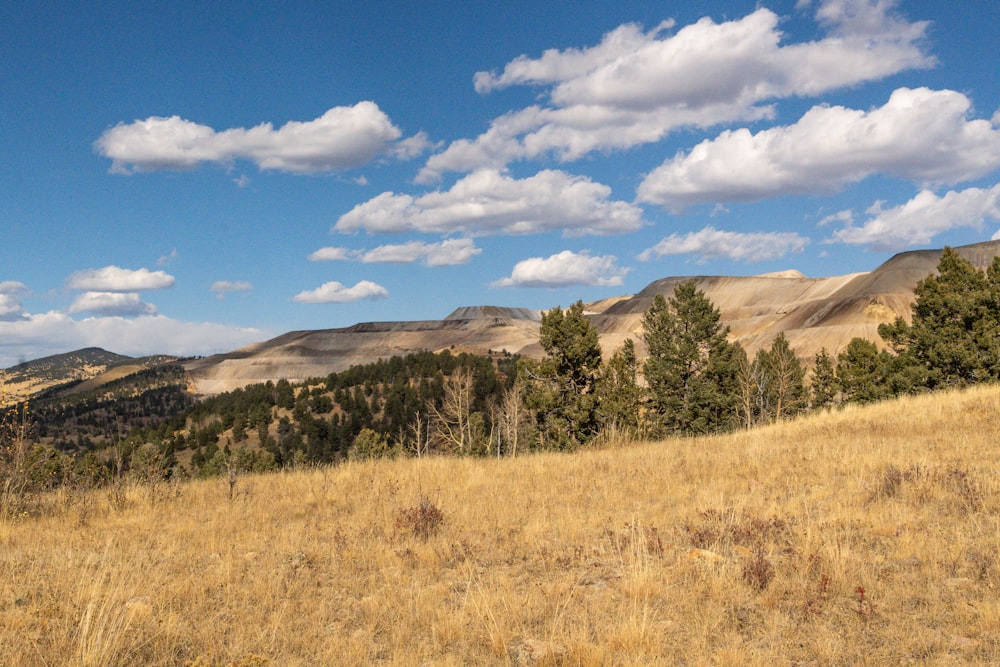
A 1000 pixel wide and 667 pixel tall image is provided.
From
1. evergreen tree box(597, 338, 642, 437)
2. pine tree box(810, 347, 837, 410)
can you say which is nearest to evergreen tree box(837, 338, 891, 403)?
pine tree box(810, 347, 837, 410)

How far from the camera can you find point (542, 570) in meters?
6.47

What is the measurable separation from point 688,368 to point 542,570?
43825 mm

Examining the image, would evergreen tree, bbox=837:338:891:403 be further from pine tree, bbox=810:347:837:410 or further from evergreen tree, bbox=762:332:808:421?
evergreen tree, bbox=762:332:808:421

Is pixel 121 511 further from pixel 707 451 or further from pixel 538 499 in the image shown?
pixel 707 451

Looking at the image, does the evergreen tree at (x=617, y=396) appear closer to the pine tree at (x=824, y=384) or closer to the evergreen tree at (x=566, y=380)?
the evergreen tree at (x=566, y=380)

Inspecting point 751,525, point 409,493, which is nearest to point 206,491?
point 409,493

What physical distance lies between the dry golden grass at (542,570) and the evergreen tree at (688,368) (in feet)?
118

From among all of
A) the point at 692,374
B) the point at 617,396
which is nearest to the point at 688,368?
the point at 692,374

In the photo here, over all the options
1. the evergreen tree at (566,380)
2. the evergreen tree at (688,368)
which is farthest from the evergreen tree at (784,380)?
the evergreen tree at (566,380)

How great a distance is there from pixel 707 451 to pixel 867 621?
8.52 meters

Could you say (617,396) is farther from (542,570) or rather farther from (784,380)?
(542,570)

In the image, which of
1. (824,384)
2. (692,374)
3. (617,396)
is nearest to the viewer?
(617,396)

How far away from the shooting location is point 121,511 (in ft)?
32.3

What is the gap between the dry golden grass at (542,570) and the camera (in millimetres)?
4641
